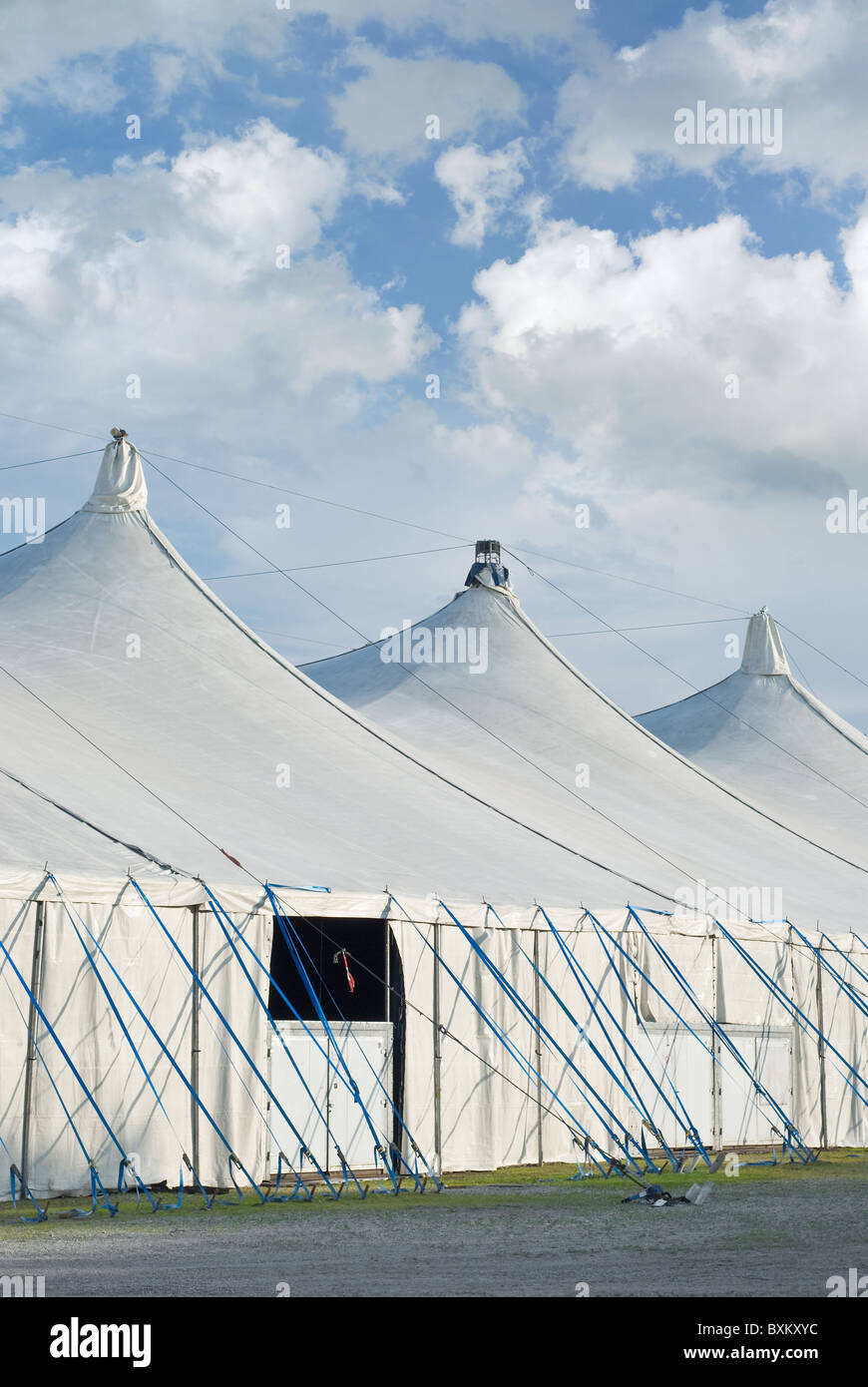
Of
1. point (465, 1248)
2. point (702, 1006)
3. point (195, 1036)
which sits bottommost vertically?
point (465, 1248)

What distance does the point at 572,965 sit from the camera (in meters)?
14.1

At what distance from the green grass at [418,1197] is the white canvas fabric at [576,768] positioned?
9.75 feet

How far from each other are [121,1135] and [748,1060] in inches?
295

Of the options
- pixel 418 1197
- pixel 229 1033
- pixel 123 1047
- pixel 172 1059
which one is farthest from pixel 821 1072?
pixel 123 1047

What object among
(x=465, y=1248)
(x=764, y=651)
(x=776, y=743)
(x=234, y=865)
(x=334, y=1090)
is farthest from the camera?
(x=764, y=651)

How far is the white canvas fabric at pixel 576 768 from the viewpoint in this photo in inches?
705

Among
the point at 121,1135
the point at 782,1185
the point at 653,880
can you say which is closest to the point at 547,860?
the point at 653,880

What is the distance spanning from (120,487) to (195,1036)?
26.4ft

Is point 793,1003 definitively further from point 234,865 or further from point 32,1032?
point 32,1032

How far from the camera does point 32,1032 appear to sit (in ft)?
35.7

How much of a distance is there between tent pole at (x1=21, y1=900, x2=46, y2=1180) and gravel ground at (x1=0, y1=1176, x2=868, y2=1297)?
0.96m

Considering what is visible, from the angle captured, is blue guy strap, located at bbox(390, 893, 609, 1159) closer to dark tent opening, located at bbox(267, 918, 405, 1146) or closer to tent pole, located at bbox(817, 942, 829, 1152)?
dark tent opening, located at bbox(267, 918, 405, 1146)
